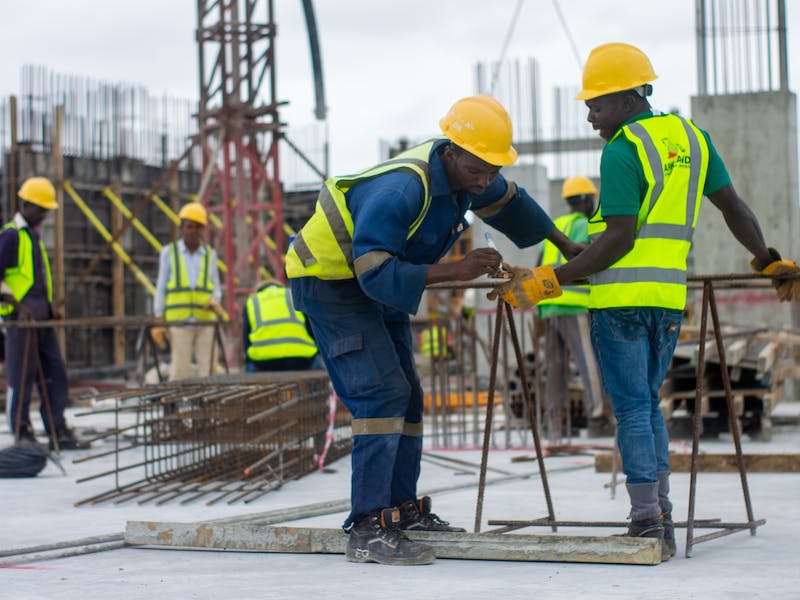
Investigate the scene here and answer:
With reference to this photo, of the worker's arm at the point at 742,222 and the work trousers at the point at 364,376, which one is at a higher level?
the worker's arm at the point at 742,222

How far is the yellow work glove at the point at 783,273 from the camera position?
5.12 meters

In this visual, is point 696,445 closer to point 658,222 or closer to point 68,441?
point 658,222

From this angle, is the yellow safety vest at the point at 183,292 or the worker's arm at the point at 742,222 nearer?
the worker's arm at the point at 742,222

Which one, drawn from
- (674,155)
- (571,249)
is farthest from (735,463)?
(674,155)

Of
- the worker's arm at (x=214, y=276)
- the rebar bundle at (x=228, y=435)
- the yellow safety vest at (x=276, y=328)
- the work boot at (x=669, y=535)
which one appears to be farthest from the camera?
the worker's arm at (x=214, y=276)

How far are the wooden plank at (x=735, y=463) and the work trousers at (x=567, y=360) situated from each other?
8.50 feet

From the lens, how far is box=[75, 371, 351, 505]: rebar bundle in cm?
741

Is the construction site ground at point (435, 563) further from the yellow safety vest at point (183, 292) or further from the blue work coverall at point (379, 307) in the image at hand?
the yellow safety vest at point (183, 292)

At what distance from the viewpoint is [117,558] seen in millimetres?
5086

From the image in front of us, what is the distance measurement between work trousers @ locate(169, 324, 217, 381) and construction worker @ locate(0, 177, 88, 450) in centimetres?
162

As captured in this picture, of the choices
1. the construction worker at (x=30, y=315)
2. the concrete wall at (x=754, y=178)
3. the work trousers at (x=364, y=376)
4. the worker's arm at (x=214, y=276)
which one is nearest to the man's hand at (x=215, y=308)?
the worker's arm at (x=214, y=276)

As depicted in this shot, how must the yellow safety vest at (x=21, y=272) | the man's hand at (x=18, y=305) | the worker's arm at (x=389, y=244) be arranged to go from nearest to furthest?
the worker's arm at (x=389, y=244)
the man's hand at (x=18, y=305)
the yellow safety vest at (x=21, y=272)

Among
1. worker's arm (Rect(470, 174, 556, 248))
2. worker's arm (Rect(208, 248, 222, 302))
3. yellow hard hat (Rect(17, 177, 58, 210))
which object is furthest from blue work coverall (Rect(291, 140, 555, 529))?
worker's arm (Rect(208, 248, 222, 302))

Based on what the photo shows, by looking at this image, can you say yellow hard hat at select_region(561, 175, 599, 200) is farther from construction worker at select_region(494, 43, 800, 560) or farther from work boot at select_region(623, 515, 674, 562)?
work boot at select_region(623, 515, 674, 562)
